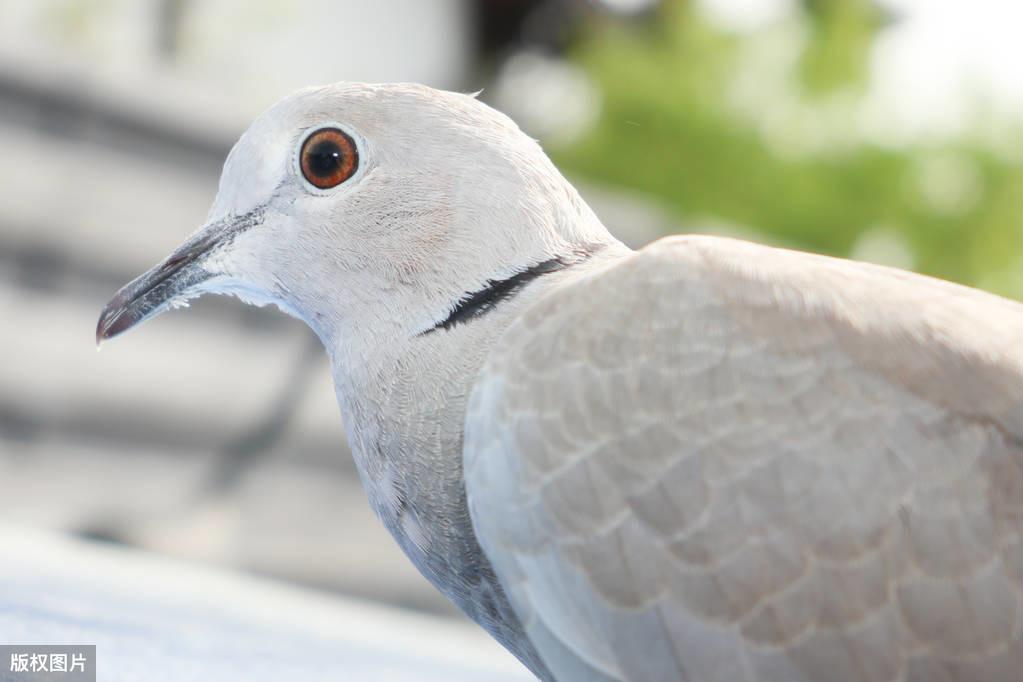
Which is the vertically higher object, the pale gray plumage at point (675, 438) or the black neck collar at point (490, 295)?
the black neck collar at point (490, 295)

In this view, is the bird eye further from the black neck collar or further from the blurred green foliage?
the blurred green foliage

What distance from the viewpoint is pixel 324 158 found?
90 centimetres

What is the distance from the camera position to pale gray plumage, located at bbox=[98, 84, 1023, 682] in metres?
0.68

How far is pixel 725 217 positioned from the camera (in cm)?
459

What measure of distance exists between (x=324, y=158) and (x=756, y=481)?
43 cm

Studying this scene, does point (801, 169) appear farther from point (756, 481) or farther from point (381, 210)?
point (756, 481)

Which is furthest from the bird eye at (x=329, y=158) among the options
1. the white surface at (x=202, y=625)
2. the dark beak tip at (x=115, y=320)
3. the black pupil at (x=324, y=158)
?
the white surface at (x=202, y=625)

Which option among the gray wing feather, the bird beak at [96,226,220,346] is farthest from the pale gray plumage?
the bird beak at [96,226,220,346]

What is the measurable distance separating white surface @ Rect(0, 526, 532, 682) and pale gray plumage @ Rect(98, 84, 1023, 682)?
0.46 meters

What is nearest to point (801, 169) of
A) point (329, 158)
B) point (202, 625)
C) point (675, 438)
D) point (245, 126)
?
point (245, 126)

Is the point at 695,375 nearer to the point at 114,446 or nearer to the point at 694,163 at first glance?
the point at 114,446

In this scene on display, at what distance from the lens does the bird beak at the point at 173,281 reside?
0.93 meters

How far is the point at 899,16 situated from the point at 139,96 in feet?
12.4

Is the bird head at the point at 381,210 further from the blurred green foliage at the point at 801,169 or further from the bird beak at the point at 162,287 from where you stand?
the blurred green foliage at the point at 801,169
